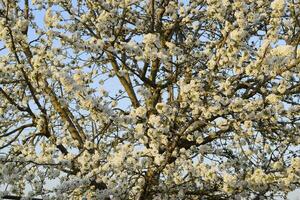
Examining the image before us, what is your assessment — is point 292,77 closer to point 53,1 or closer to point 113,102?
point 113,102

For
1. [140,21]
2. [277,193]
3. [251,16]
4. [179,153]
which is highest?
[140,21]

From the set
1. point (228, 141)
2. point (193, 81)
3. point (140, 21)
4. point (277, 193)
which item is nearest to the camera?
point (193, 81)

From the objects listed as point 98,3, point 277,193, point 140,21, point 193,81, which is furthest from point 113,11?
point 277,193

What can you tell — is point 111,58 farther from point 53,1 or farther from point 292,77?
point 292,77

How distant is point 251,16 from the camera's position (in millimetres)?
6391

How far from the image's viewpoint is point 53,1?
8406mm

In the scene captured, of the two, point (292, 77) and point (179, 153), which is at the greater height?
point (292, 77)

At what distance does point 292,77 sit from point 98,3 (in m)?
3.32

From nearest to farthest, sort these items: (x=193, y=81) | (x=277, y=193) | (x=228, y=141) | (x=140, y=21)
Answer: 1. (x=193, y=81)
2. (x=277, y=193)
3. (x=228, y=141)
4. (x=140, y=21)

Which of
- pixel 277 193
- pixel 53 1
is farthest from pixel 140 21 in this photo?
pixel 277 193

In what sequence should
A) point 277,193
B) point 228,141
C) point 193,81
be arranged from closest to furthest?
point 193,81 → point 277,193 → point 228,141

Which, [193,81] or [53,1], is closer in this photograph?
[193,81]

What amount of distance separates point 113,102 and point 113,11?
1466mm

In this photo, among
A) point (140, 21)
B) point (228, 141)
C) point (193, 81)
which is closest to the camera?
point (193, 81)
